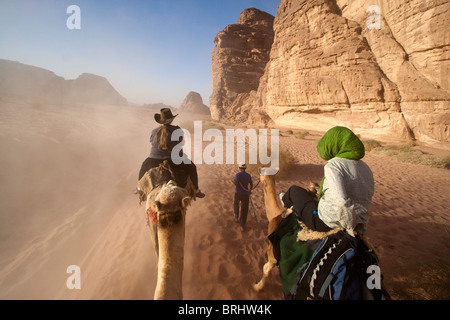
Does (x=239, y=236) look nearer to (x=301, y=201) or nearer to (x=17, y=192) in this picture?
(x=301, y=201)

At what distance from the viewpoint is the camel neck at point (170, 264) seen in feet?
5.07

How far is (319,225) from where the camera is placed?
6.13ft

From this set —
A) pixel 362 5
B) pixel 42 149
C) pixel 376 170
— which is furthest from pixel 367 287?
pixel 362 5

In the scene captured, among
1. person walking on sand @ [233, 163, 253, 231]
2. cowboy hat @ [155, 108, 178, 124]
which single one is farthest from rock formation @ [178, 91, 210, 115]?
cowboy hat @ [155, 108, 178, 124]

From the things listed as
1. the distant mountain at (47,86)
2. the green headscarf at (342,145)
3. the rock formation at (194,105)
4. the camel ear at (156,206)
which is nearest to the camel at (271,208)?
the green headscarf at (342,145)

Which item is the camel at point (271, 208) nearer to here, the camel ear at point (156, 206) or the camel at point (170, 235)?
the camel at point (170, 235)

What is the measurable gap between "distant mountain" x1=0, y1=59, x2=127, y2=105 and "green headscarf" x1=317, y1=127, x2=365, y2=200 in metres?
51.4

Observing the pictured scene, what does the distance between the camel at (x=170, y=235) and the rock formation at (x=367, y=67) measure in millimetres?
18707

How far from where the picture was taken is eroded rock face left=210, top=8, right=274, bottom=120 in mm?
37031

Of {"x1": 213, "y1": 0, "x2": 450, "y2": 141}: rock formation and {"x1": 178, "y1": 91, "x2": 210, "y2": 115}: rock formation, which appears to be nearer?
{"x1": 213, "y1": 0, "x2": 450, "y2": 141}: rock formation

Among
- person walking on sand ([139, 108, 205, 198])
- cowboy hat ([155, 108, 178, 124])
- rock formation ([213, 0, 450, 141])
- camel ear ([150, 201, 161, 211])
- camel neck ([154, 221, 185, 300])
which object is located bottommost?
camel neck ([154, 221, 185, 300])

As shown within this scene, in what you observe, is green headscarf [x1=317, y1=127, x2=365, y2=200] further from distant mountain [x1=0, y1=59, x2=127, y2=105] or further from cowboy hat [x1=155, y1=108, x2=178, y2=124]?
distant mountain [x1=0, y1=59, x2=127, y2=105]

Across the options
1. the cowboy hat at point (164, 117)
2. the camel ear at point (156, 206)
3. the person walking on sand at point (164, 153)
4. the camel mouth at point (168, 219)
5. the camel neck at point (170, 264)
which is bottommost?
the camel neck at point (170, 264)

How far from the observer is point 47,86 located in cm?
5275
